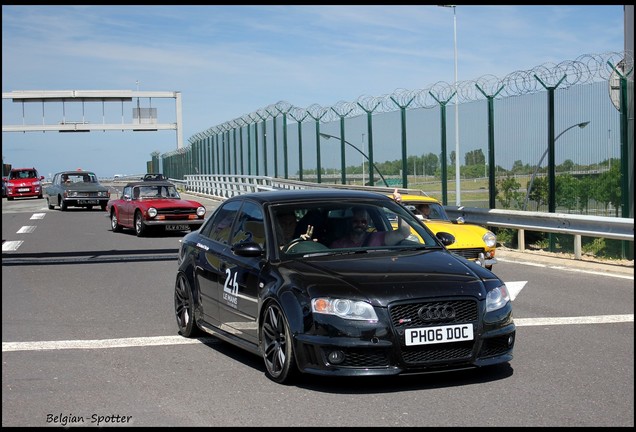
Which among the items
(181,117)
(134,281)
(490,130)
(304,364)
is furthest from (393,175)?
(181,117)

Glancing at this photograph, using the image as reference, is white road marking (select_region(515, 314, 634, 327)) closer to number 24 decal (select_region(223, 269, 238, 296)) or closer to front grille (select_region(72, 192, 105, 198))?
number 24 decal (select_region(223, 269, 238, 296))

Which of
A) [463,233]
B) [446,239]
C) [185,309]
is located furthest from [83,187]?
[446,239]

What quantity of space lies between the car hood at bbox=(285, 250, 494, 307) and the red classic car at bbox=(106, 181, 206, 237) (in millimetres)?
16607

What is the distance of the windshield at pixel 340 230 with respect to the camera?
27.2 feet

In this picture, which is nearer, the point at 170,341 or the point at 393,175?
the point at 170,341

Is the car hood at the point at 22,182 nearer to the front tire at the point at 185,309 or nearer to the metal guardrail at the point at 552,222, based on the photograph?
the metal guardrail at the point at 552,222

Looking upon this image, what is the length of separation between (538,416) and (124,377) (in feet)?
10.4

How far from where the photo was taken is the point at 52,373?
7.98 metres

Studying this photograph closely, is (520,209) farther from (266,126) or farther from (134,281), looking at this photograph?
(266,126)

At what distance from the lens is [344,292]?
280 inches

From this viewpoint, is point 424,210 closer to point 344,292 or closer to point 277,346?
point 277,346

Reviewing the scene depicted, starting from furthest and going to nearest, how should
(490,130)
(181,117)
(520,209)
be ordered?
(181,117) < (490,130) < (520,209)

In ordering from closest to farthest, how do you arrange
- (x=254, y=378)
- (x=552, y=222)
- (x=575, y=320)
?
(x=254, y=378)
(x=575, y=320)
(x=552, y=222)

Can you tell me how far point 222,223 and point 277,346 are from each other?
2233mm
